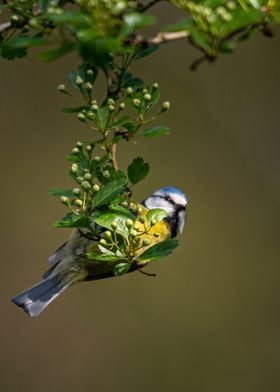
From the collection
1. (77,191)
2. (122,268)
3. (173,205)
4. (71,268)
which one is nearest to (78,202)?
(77,191)

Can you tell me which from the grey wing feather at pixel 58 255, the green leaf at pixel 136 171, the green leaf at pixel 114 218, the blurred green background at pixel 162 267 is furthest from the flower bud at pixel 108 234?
the blurred green background at pixel 162 267

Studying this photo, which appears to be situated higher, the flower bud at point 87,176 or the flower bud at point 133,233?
the flower bud at point 87,176

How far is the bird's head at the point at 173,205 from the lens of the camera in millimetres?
1910

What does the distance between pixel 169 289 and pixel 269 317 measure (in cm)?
53

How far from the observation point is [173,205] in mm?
1946

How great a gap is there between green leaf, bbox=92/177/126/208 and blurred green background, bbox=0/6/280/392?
7.98ft

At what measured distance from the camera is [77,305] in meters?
3.76

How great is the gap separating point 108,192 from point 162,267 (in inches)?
111

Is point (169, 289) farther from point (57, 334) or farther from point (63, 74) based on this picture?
point (63, 74)

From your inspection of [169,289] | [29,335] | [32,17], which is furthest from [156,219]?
[169,289]

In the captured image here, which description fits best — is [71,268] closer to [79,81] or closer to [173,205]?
[173,205]

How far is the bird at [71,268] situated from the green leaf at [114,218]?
440 millimetres

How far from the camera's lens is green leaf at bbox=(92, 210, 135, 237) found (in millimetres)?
1239

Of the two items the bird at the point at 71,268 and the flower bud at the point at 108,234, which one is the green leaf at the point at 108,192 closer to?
the flower bud at the point at 108,234
